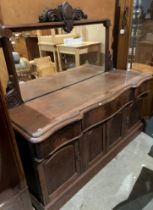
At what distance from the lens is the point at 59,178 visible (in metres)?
1.26

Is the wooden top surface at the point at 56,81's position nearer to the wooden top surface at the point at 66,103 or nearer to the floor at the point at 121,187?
the wooden top surface at the point at 66,103

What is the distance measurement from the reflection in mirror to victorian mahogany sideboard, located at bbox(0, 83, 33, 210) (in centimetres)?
52

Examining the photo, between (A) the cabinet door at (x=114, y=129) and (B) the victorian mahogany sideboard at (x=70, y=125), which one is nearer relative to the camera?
(B) the victorian mahogany sideboard at (x=70, y=125)

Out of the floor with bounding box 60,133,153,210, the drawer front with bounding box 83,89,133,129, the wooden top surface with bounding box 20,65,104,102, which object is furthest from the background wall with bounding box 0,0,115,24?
the floor with bounding box 60,133,153,210

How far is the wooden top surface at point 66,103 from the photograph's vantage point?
3.34 ft

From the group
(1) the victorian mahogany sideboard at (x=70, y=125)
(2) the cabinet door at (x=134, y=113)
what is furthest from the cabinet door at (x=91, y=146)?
(2) the cabinet door at (x=134, y=113)

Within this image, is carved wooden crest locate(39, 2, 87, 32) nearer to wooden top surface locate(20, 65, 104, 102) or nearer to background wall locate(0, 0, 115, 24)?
background wall locate(0, 0, 115, 24)

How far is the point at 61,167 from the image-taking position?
1.24 m

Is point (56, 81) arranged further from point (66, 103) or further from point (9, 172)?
point (9, 172)

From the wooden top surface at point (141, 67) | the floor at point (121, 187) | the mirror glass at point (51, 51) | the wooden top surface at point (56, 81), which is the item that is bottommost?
the floor at point (121, 187)

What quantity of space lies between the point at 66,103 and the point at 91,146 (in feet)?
1.40

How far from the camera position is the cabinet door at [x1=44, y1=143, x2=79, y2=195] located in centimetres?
115

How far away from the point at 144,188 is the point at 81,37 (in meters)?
1.38

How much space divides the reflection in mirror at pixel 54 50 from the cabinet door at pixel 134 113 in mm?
544
